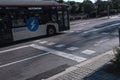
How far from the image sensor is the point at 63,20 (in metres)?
16.8

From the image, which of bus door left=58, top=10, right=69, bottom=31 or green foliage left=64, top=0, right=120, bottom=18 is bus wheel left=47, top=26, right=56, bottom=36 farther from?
green foliage left=64, top=0, right=120, bottom=18

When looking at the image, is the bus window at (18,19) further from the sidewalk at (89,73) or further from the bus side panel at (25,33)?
the sidewalk at (89,73)

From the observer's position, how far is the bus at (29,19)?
42.7ft

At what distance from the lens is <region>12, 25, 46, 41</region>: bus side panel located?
44.6ft

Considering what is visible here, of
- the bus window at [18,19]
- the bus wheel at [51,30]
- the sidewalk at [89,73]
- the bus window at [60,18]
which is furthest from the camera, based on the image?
the bus window at [60,18]

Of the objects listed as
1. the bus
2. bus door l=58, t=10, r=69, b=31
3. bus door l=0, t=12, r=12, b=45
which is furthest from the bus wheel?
bus door l=0, t=12, r=12, b=45

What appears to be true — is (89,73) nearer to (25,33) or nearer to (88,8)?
(25,33)

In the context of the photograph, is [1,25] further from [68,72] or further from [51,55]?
[68,72]

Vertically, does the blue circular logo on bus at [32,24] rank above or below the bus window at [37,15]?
below

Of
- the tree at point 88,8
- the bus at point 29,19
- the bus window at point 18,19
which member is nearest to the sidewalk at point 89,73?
the bus at point 29,19

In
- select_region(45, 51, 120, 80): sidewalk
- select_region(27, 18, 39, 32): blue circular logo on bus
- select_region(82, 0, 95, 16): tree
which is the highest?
select_region(82, 0, 95, 16): tree

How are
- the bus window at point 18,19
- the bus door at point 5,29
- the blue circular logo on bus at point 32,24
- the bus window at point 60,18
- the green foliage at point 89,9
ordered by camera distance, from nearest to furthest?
the bus door at point 5,29 < the bus window at point 18,19 < the blue circular logo on bus at point 32,24 < the bus window at point 60,18 < the green foliage at point 89,9

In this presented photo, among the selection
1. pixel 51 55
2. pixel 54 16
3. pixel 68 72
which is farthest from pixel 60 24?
pixel 68 72

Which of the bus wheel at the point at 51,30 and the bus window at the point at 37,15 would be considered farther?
the bus wheel at the point at 51,30
